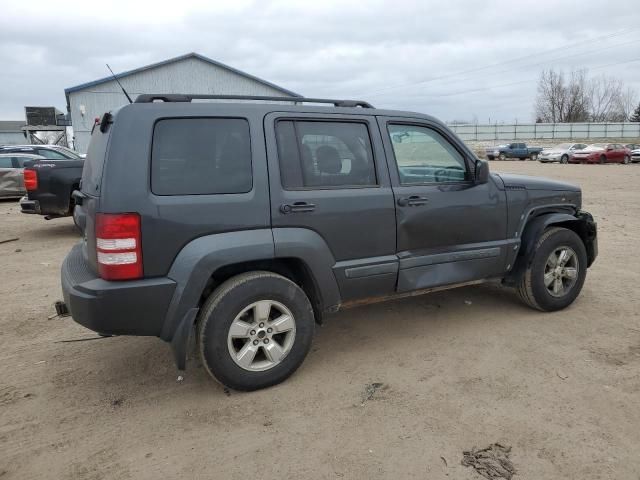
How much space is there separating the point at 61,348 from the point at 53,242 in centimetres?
517

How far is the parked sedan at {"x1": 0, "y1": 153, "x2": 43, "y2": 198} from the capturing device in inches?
535

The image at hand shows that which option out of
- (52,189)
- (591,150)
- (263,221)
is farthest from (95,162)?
(591,150)

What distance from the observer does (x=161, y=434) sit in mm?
2875

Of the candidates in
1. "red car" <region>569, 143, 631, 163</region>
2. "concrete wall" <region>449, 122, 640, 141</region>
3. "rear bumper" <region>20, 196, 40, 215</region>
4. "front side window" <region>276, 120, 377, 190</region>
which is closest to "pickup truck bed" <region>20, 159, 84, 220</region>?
"rear bumper" <region>20, 196, 40, 215</region>

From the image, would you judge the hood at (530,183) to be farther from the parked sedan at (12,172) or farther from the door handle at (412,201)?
the parked sedan at (12,172)

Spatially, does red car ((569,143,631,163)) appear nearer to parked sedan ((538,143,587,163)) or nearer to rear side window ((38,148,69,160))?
parked sedan ((538,143,587,163))

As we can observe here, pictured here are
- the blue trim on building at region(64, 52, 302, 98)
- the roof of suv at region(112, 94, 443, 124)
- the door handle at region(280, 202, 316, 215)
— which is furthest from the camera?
the blue trim on building at region(64, 52, 302, 98)

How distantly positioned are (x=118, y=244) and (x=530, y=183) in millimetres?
3501

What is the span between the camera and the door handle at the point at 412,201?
3.71 metres

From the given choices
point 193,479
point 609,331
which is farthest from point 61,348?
point 609,331

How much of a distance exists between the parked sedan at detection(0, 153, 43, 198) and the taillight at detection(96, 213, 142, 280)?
12426 mm

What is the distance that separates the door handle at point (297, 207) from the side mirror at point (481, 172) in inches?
60.0

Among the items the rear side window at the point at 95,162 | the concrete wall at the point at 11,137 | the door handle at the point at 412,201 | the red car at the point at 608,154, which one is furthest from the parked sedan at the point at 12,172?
the concrete wall at the point at 11,137

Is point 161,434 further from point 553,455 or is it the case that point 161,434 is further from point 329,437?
point 553,455
